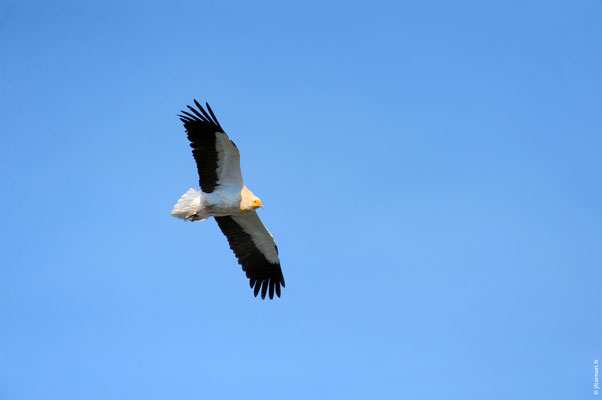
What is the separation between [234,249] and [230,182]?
1894 mm

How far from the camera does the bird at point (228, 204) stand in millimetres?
12602

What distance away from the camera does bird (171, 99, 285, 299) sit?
41.3 feet

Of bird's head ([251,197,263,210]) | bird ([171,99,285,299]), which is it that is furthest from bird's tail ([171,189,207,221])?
bird's head ([251,197,263,210])

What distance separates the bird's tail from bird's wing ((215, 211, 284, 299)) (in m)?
1.22

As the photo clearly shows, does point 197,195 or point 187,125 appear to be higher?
point 187,125

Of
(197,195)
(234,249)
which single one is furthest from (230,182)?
(234,249)

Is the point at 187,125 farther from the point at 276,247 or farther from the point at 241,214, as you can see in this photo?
the point at 276,247

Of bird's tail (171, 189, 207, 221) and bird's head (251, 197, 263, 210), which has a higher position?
bird's head (251, 197, 263, 210)

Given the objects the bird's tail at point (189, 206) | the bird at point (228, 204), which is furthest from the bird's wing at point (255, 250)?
the bird's tail at point (189, 206)

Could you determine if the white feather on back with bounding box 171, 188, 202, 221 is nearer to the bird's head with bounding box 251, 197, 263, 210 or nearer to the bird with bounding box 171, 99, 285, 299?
the bird with bounding box 171, 99, 285, 299

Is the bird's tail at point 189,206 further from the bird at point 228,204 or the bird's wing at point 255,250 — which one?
the bird's wing at point 255,250

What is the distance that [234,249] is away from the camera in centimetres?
1448

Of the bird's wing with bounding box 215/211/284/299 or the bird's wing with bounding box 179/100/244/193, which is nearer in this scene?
the bird's wing with bounding box 179/100/244/193

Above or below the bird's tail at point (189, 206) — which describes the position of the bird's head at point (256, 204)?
above
